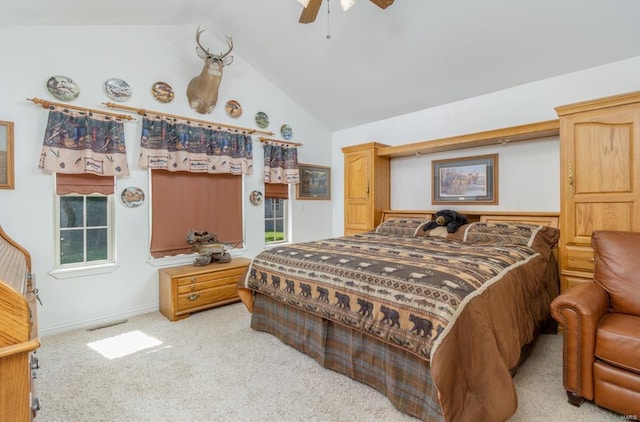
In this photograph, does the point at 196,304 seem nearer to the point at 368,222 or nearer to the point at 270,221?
the point at 270,221

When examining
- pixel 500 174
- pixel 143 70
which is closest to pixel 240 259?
pixel 143 70

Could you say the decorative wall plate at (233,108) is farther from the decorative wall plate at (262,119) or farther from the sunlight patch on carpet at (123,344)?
the sunlight patch on carpet at (123,344)

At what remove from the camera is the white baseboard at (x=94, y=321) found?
116 inches

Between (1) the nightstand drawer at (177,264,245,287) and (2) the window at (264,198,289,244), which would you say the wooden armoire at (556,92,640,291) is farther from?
(2) the window at (264,198,289,244)

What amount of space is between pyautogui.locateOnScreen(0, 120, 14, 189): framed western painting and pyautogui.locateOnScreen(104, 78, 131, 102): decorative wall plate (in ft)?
2.85

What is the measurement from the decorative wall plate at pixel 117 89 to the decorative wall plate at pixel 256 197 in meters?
1.81

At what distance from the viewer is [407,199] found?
15.4 feet

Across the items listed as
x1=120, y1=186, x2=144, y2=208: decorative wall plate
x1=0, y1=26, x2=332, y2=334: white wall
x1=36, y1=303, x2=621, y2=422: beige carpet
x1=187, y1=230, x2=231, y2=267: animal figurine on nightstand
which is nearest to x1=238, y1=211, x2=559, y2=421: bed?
x1=36, y1=303, x2=621, y2=422: beige carpet

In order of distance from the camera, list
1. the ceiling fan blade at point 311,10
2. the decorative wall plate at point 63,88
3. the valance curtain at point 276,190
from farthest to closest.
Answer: the valance curtain at point 276,190
the decorative wall plate at point 63,88
the ceiling fan blade at point 311,10

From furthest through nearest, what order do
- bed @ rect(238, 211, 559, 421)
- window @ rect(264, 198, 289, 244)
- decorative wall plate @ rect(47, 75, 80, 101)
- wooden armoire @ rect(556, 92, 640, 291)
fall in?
window @ rect(264, 198, 289, 244), decorative wall plate @ rect(47, 75, 80, 101), wooden armoire @ rect(556, 92, 640, 291), bed @ rect(238, 211, 559, 421)

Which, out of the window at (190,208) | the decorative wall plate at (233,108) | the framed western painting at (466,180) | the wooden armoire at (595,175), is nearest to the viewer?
the wooden armoire at (595,175)

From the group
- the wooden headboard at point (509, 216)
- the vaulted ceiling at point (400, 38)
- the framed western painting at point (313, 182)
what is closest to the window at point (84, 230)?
the vaulted ceiling at point (400, 38)

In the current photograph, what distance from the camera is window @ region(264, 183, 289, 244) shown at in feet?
15.4

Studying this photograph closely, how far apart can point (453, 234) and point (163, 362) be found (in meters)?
3.04
